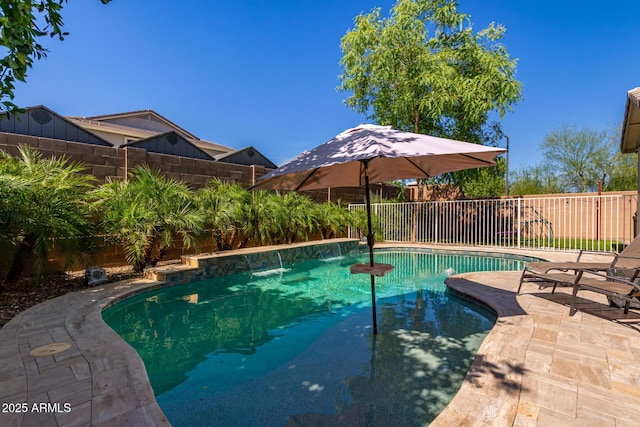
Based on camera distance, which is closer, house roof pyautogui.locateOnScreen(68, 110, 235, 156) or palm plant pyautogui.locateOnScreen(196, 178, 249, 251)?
palm plant pyautogui.locateOnScreen(196, 178, 249, 251)

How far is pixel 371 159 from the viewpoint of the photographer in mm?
4020

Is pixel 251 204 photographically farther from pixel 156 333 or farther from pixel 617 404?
pixel 617 404

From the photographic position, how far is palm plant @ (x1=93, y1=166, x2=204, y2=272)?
5.94m

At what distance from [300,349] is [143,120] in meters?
23.0

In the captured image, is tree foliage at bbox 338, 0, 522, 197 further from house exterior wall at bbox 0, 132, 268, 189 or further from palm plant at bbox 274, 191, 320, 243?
house exterior wall at bbox 0, 132, 268, 189

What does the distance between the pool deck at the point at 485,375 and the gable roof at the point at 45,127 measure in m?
4.98

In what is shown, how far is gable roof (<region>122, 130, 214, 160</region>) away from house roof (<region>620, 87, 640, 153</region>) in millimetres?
9844

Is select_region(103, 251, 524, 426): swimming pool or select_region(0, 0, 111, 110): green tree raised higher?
select_region(0, 0, 111, 110): green tree

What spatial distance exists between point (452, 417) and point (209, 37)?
11923mm

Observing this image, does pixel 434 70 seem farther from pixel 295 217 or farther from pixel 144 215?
pixel 144 215

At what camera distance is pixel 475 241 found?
12.7 meters

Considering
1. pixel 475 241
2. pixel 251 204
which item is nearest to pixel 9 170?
pixel 251 204

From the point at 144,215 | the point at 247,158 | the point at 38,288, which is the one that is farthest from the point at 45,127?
the point at 247,158

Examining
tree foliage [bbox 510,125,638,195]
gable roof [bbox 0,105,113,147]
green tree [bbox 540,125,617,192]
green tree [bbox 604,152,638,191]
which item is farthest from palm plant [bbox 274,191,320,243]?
green tree [bbox 540,125,617,192]
